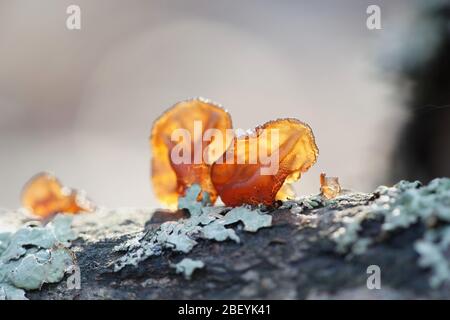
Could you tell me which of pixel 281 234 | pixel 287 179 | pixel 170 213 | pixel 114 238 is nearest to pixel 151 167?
pixel 170 213

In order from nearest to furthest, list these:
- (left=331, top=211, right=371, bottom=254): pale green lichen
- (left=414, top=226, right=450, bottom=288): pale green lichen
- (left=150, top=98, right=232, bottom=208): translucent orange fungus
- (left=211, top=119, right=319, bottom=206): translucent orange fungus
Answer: (left=414, top=226, right=450, bottom=288): pale green lichen < (left=331, top=211, right=371, bottom=254): pale green lichen < (left=211, top=119, right=319, bottom=206): translucent orange fungus < (left=150, top=98, right=232, bottom=208): translucent orange fungus

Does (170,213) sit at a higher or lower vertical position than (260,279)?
higher

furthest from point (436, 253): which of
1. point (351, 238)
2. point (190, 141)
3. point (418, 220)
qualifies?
point (190, 141)

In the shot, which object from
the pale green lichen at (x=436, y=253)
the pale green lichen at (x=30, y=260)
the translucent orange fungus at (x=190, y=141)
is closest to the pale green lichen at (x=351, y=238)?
the pale green lichen at (x=436, y=253)

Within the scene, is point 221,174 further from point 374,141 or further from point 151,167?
point 374,141

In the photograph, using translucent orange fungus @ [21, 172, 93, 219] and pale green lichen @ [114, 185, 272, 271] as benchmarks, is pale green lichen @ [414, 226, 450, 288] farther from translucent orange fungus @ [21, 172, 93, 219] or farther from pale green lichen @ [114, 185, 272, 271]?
translucent orange fungus @ [21, 172, 93, 219]

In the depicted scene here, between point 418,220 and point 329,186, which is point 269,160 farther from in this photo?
point 418,220

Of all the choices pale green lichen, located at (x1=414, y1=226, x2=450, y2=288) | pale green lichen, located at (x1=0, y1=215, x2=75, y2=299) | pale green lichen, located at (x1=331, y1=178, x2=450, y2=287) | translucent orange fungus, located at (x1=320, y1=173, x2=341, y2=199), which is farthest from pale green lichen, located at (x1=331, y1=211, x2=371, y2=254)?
pale green lichen, located at (x1=0, y1=215, x2=75, y2=299)
